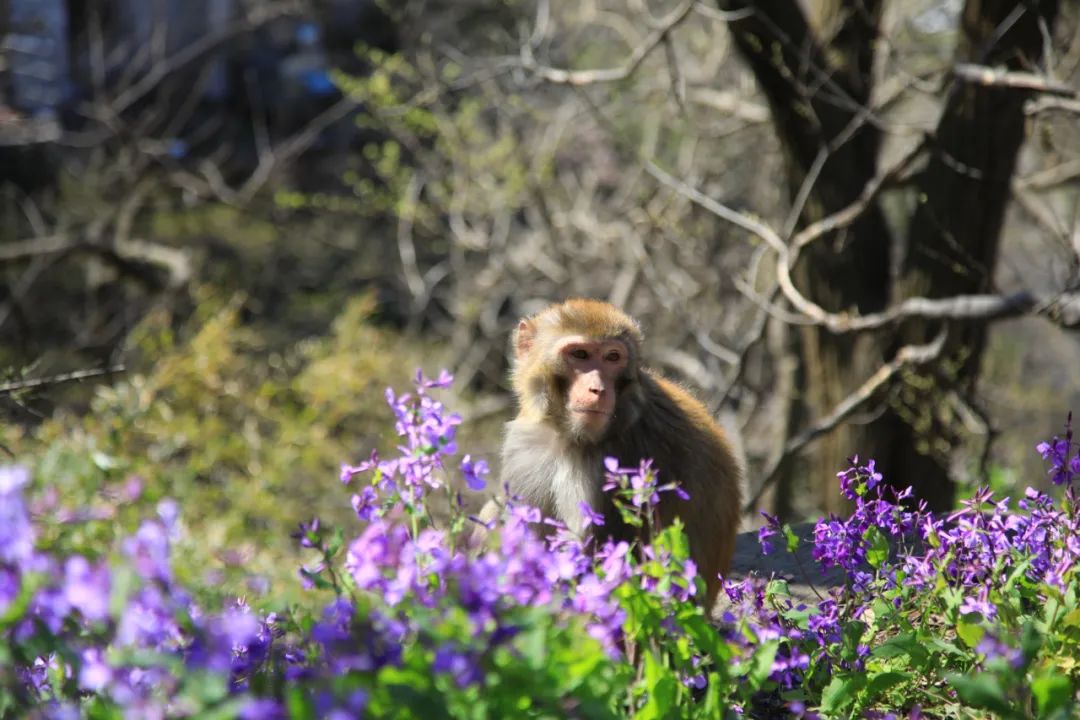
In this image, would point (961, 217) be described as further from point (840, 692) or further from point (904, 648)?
point (840, 692)

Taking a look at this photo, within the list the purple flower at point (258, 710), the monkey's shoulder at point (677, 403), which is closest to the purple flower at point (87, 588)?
the purple flower at point (258, 710)

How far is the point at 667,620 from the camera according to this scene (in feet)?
7.10

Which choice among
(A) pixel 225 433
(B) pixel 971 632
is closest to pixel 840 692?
(B) pixel 971 632

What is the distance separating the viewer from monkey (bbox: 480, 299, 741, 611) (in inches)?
130

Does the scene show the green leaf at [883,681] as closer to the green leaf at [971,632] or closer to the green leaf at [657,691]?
the green leaf at [971,632]

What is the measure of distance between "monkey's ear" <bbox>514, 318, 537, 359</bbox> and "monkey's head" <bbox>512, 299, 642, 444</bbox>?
70 mm

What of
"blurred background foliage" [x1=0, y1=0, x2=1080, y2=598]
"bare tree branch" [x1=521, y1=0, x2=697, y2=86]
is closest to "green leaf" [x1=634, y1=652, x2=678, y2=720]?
"blurred background foliage" [x1=0, y1=0, x2=1080, y2=598]

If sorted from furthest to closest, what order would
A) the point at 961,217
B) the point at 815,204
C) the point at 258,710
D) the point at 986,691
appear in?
1. the point at 815,204
2. the point at 961,217
3. the point at 986,691
4. the point at 258,710

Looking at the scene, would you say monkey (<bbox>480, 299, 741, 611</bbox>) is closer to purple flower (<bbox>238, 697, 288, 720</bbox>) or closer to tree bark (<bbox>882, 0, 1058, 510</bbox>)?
purple flower (<bbox>238, 697, 288, 720</bbox>)

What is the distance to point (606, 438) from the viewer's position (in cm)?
338

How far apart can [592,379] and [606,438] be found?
0.56ft

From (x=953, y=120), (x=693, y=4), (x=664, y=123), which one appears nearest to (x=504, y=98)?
(x=664, y=123)

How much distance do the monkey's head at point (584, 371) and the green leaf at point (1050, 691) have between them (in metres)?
1.57

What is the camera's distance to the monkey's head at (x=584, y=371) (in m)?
3.33
